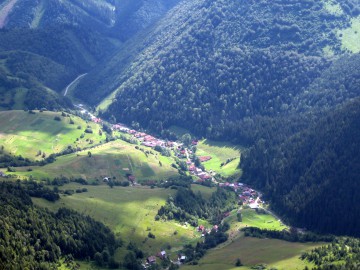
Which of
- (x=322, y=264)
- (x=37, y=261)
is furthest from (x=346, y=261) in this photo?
(x=37, y=261)

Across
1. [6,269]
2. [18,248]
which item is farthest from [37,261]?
[6,269]

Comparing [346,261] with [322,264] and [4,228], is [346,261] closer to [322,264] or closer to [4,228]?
[322,264]

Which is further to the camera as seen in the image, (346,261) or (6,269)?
(346,261)

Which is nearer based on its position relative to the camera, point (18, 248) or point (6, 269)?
point (6, 269)

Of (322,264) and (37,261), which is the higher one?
(322,264)

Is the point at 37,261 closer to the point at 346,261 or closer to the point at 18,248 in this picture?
the point at 18,248

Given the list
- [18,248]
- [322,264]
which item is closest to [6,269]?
[18,248]

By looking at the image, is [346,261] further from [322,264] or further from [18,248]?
[18,248]
